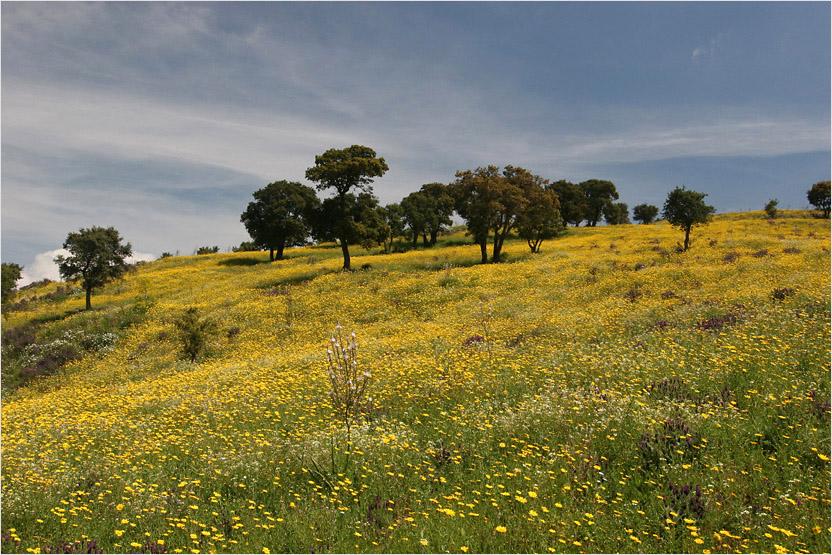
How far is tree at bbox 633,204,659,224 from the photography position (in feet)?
403

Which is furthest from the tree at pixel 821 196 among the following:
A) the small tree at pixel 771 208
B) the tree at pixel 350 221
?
the tree at pixel 350 221

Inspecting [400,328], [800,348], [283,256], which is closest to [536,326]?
[400,328]

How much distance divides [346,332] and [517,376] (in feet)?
40.9

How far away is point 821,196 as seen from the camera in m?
71.9

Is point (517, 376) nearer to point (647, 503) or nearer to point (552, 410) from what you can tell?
point (552, 410)

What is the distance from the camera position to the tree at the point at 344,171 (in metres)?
39.3

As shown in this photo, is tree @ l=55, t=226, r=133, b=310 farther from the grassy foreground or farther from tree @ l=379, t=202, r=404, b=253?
tree @ l=379, t=202, r=404, b=253

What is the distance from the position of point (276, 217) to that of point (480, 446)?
184 feet

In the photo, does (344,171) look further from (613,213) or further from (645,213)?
(645,213)

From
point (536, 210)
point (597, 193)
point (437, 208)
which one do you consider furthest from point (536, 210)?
point (597, 193)

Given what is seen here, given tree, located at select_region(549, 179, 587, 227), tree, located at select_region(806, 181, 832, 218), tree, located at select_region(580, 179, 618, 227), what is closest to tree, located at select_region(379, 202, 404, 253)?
tree, located at select_region(549, 179, 587, 227)

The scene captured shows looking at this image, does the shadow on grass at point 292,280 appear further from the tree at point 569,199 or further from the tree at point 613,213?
the tree at point 613,213

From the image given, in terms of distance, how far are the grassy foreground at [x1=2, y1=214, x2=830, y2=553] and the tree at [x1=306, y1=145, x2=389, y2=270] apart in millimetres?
24112

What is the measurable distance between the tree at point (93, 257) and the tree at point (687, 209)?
167 feet
